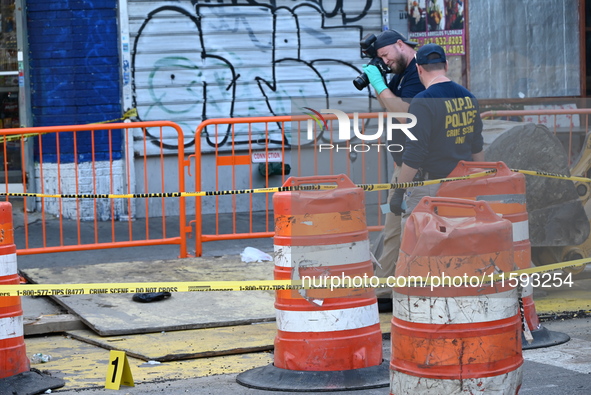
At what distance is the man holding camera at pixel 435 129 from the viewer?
6441 mm

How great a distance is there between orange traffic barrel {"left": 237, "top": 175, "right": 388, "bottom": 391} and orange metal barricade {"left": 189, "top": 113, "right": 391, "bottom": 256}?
3.41m

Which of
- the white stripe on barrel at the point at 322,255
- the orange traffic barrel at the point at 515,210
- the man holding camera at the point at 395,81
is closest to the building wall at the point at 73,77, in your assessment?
the man holding camera at the point at 395,81

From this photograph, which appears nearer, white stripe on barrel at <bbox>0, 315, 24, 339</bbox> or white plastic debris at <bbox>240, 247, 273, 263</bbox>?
white stripe on barrel at <bbox>0, 315, 24, 339</bbox>

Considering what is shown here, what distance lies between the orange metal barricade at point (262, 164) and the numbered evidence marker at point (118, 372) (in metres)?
3.81

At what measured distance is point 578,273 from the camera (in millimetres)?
8188

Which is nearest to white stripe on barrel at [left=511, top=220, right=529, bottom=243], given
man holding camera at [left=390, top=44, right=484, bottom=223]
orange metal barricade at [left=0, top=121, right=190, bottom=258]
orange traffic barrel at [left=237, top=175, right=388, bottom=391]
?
man holding camera at [left=390, top=44, right=484, bottom=223]

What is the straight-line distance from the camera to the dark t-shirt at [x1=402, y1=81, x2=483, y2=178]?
6.43m

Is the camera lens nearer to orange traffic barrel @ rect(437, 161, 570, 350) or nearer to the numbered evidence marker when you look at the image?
orange traffic barrel @ rect(437, 161, 570, 350)

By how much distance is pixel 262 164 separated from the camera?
11938mm

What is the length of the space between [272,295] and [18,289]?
2783 millimetres

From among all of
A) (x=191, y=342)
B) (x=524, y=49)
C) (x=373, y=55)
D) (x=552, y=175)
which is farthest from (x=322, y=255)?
(x=524, y=49)

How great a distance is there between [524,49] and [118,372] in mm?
9445

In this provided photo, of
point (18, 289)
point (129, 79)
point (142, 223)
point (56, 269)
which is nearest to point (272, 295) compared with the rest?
point (56, 269)

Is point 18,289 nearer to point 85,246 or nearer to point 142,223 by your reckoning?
point 85,246
